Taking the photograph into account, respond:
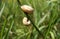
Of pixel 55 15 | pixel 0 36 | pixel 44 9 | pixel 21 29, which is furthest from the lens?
pixel 44 9

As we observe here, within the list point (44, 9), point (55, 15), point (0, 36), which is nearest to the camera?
point (0, 36)

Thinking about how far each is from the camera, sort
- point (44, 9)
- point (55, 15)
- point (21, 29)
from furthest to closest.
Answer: point (44, 9)
point (21, 29)
point (55, 15)

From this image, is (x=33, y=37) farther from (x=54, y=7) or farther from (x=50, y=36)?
(x=54, y=7)

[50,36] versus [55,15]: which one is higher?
[55,15]

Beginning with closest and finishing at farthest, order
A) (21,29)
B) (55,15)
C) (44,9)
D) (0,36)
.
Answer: (0,36), (55,15), (21,29), (44,9)

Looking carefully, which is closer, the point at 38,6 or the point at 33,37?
the point at 33,37

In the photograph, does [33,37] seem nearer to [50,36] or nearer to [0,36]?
[50,36]

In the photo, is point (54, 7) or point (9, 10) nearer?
point (54, 7)

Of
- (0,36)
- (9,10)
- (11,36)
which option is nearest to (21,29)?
(11,36)

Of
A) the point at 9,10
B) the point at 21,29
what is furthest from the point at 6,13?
the point at 21,29
